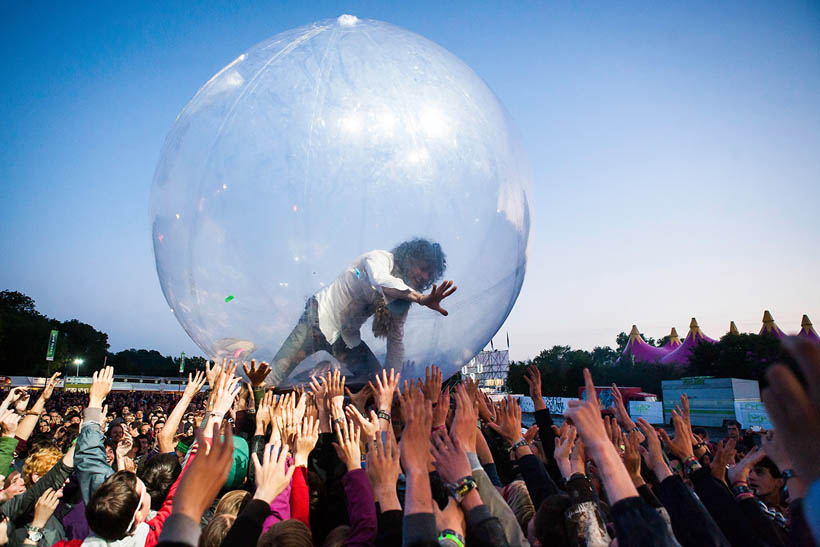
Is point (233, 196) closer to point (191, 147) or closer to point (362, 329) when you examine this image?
point (191, 147)

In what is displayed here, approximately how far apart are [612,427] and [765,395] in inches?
87.4

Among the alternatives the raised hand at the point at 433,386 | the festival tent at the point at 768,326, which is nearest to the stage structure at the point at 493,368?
the festival tent at the point at 768,326

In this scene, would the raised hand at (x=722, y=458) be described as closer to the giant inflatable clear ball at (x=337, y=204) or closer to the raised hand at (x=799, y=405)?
the giant inflatable clear ball at (x=337, y=204)

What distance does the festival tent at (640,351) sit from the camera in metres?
38.3

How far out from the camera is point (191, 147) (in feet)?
9.68

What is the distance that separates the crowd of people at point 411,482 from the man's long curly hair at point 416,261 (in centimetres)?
48

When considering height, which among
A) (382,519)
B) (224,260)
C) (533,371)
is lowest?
(382,519)

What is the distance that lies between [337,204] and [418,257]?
0.54m

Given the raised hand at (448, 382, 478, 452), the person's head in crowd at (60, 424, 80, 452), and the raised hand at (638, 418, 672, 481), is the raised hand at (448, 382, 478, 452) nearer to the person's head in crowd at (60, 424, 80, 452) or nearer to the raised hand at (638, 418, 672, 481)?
the raised hand at (638, 418, 672, 481)

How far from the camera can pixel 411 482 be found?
167 centimetres

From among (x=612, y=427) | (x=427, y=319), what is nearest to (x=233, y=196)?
(x=427, y=319)

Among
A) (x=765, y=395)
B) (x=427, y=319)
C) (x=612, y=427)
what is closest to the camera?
(x=765, y=395)

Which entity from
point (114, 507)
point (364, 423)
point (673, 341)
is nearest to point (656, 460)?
point (364, 423)

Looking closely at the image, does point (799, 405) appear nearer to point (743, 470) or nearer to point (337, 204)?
point (337, 204)
